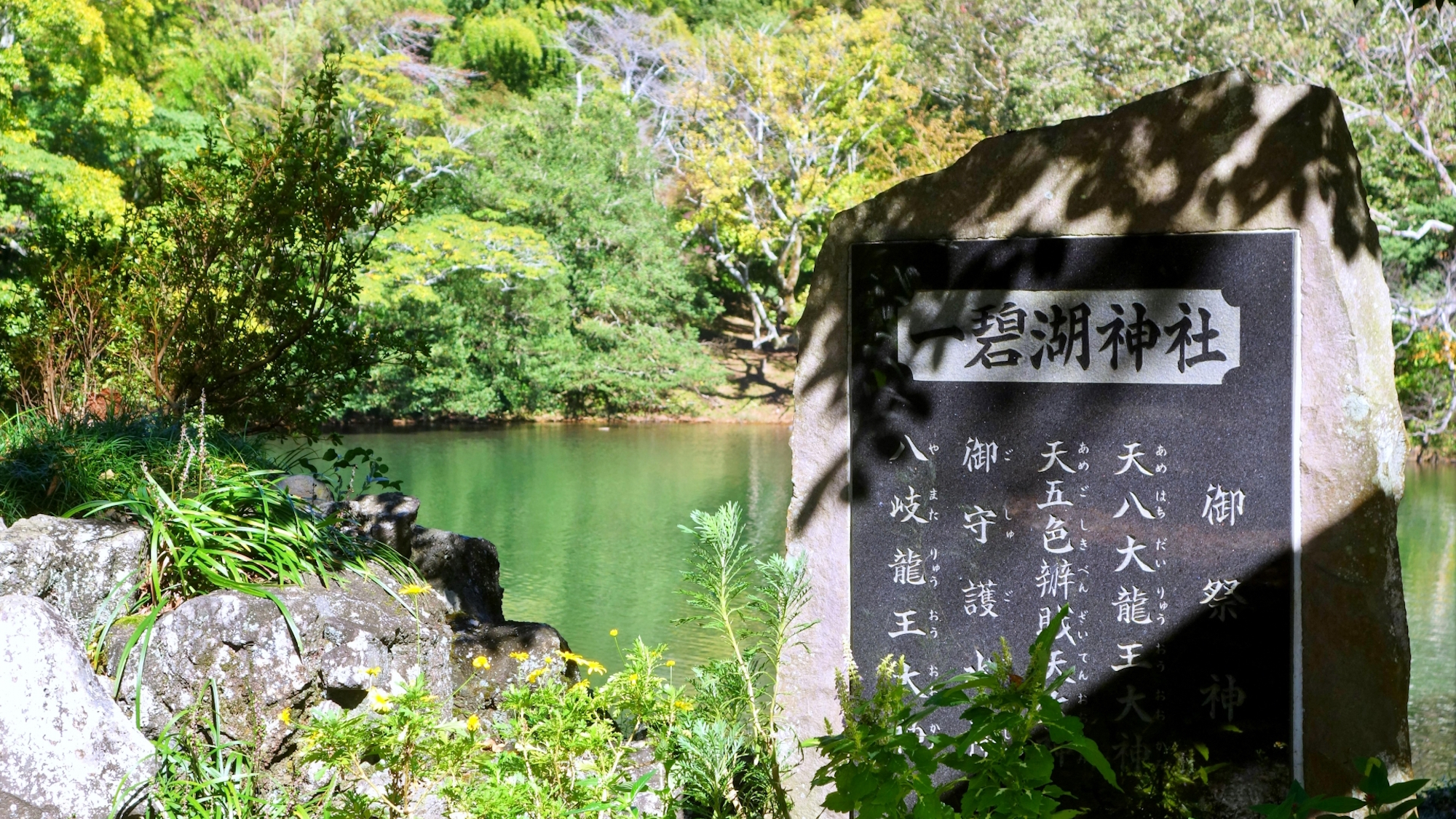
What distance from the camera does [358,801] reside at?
2014 millimetres

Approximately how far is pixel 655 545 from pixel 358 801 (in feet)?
18.8

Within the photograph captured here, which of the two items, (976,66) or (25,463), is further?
(976,66)

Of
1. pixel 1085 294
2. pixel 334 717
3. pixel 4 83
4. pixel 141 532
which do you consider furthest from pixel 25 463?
pixel 4 83

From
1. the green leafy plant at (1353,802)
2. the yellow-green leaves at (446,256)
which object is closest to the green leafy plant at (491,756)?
the green leafy plant at (1353,802)

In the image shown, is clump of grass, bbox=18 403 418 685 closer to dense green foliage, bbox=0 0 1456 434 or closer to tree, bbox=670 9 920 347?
dense green foliage, bbox=0 0 1456 434

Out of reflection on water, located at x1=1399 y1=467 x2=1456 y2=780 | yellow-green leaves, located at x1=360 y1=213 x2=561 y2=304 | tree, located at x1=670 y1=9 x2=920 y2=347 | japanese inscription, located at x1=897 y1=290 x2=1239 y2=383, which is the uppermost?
tree, located at x1=670 y1=9 x2=920 y2=347

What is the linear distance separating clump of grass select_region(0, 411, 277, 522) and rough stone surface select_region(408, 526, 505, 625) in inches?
23.4

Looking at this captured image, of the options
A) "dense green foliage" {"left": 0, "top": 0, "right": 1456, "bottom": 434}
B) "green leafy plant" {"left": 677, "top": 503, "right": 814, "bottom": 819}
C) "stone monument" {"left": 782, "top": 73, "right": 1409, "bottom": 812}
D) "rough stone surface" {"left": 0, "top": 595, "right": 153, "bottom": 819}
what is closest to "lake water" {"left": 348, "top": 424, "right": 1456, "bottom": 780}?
"dense green foliage" {"left": 0, "top": 0, "right": 1456, "bottom": 434}

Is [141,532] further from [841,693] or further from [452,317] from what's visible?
[452,317]

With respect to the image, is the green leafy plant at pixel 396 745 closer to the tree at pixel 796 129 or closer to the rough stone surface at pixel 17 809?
the rough stone surface at pixel 17 809

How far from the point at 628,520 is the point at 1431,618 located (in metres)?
5.17

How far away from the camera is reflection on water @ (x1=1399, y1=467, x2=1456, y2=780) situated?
4648mm

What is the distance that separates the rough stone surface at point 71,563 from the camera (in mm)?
2500

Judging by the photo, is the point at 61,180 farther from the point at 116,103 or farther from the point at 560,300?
the point at 560,300
